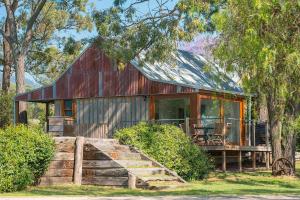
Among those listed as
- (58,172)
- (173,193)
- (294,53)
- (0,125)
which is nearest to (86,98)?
(0,125)

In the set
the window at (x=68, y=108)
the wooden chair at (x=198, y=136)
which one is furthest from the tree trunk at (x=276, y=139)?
the window at (x=68, y=108)

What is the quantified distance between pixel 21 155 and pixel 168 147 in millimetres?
5010

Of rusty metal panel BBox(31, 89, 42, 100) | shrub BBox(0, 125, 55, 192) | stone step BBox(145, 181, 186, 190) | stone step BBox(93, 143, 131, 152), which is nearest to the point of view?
shrub BBox(0, 125, 55, 192)

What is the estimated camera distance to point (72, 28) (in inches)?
1660

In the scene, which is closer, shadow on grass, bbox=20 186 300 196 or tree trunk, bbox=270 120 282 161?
shadow on grass, bbox=20 186 300 196

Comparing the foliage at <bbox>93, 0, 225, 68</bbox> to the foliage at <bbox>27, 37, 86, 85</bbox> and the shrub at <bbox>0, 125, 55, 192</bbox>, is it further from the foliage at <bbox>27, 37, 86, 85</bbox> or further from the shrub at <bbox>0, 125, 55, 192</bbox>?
the foliage at <bbox>27, 37, 86, 85</bbox>

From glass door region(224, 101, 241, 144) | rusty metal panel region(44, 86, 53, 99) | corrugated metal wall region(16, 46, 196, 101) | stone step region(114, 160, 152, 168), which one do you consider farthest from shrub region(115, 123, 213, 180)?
rusty metal panel region(44, 86, 53, 99)

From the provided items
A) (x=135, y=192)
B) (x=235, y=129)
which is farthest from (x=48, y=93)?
(x=135, y=192)

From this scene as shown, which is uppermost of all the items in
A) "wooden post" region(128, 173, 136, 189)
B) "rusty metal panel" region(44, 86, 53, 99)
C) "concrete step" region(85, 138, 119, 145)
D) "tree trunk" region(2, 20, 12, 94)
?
"tree trunk" region(2, 20, 12, 94)

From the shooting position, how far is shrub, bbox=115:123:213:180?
1878cm

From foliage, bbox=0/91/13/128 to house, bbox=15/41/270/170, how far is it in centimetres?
383

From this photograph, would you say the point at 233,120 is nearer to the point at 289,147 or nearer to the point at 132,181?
the point at 289,147

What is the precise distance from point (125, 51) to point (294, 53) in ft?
38.7

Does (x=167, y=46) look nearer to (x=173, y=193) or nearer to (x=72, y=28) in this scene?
(x=173, y=193)
